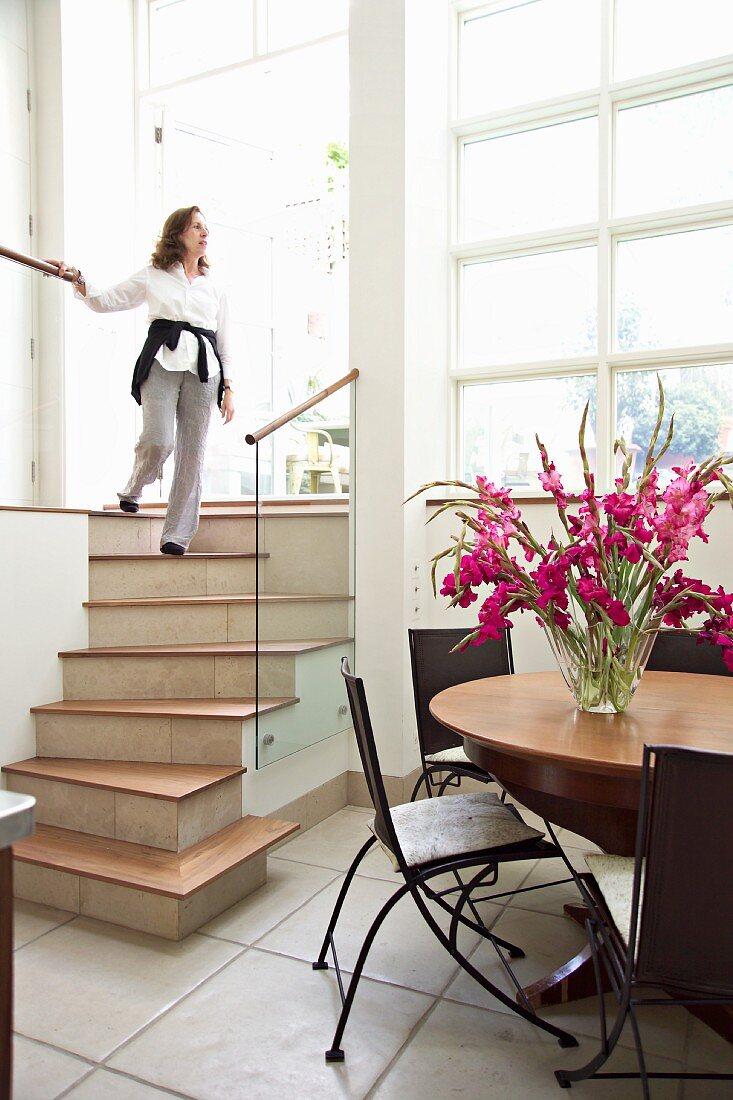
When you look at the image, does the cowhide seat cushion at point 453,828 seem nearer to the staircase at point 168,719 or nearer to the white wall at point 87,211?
the staircase at point 168,719

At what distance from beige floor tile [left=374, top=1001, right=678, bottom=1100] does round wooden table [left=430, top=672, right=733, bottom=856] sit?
1.52 feet

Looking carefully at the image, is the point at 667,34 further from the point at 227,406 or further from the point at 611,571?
the point at 611,571

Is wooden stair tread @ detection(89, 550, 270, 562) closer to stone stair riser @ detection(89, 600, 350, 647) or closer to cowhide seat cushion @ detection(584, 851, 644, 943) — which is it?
stone stair riser @ detection(89, 600, 350, 647)

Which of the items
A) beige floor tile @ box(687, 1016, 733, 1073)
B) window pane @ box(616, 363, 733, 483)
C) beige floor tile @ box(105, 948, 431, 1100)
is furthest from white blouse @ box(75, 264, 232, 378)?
beige floor tile @ box(687, 1016, 733, 1073)

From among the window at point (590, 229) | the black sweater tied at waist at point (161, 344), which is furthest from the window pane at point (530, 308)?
the black sweater tied at waist at point (161, 344)

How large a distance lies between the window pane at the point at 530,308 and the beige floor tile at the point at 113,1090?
124 inches

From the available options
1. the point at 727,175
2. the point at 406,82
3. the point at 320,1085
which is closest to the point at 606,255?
the point at 727,175

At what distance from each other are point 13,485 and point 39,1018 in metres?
1.87

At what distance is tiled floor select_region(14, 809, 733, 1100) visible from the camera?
1696 mm

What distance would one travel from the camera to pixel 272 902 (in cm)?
253

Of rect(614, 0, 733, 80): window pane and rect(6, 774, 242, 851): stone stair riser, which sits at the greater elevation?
rect(614, 0, 733, 80): window pane

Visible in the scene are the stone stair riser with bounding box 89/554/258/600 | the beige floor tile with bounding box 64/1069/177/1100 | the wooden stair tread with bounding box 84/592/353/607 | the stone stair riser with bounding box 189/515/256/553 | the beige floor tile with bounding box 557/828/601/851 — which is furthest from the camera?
the stone stair riser with bounding box 189/515/256/553

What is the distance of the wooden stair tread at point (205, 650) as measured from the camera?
115 inches

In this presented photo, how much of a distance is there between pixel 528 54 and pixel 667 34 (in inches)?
24.9
